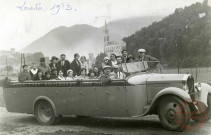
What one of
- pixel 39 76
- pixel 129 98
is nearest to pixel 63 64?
pixel 39 76

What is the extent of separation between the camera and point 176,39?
34.2 m

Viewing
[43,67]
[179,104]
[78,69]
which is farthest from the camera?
[43,67]

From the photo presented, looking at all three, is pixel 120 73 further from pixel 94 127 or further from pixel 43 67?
pixel 43 67

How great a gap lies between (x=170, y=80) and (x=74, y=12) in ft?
13.7

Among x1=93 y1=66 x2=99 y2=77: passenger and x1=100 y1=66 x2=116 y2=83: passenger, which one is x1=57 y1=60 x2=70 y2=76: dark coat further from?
x1=100 y1=66 x2=116 y2=83: passenger

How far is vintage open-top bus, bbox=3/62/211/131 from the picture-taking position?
5.47 m

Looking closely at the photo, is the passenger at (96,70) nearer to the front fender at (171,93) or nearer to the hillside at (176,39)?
the front fender at (171,93)

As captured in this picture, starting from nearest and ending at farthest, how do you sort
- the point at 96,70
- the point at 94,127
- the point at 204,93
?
the point at 204,93
the point at 94,127
the point at 96,70

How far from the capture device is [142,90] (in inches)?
228

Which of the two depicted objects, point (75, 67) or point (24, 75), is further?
point (75, 67)

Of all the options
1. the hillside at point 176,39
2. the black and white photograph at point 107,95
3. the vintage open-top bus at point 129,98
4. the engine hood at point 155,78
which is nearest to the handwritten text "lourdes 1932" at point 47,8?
the black and white photograph at point 107,95

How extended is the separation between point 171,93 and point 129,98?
0.87m

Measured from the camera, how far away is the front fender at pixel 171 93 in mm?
5293

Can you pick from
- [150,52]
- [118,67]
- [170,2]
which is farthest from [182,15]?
[118,67]
